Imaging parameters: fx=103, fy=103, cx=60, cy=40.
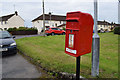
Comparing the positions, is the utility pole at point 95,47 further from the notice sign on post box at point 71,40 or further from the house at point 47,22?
the house at point 47,22

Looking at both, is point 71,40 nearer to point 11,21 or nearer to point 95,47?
point 95,47

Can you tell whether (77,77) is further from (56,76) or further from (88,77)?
(56,76)

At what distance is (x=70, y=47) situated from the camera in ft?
8.95

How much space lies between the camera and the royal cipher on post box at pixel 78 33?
2.54 metres

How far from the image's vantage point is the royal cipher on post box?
8.32 feet

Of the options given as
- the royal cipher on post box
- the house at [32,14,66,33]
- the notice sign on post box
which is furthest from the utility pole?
the house at [32,14,66,33]

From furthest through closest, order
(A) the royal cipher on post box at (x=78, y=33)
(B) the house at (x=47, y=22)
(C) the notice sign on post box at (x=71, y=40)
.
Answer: (B) the house at (x=47, y=22) < (C) the notice sign on post box at (x=71, y=40) < (A) the royal cipher on post box at (x=78, y=33)

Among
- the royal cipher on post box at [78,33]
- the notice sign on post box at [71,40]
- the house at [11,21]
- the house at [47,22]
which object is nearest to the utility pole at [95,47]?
the royal cipher on post box at [78,33]

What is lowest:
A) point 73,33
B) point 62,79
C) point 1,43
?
point 62,79

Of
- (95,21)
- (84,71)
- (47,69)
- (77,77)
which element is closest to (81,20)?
(95,21)

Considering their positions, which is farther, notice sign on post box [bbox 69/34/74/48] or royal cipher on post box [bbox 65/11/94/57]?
notice sign on post box [bbox 69/34/74/48]

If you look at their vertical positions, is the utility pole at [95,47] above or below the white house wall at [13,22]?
below

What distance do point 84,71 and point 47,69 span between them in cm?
129

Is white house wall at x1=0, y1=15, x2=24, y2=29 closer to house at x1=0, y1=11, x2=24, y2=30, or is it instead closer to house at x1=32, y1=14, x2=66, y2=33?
house at x1=0, y1=11, x2=24, y2=30
